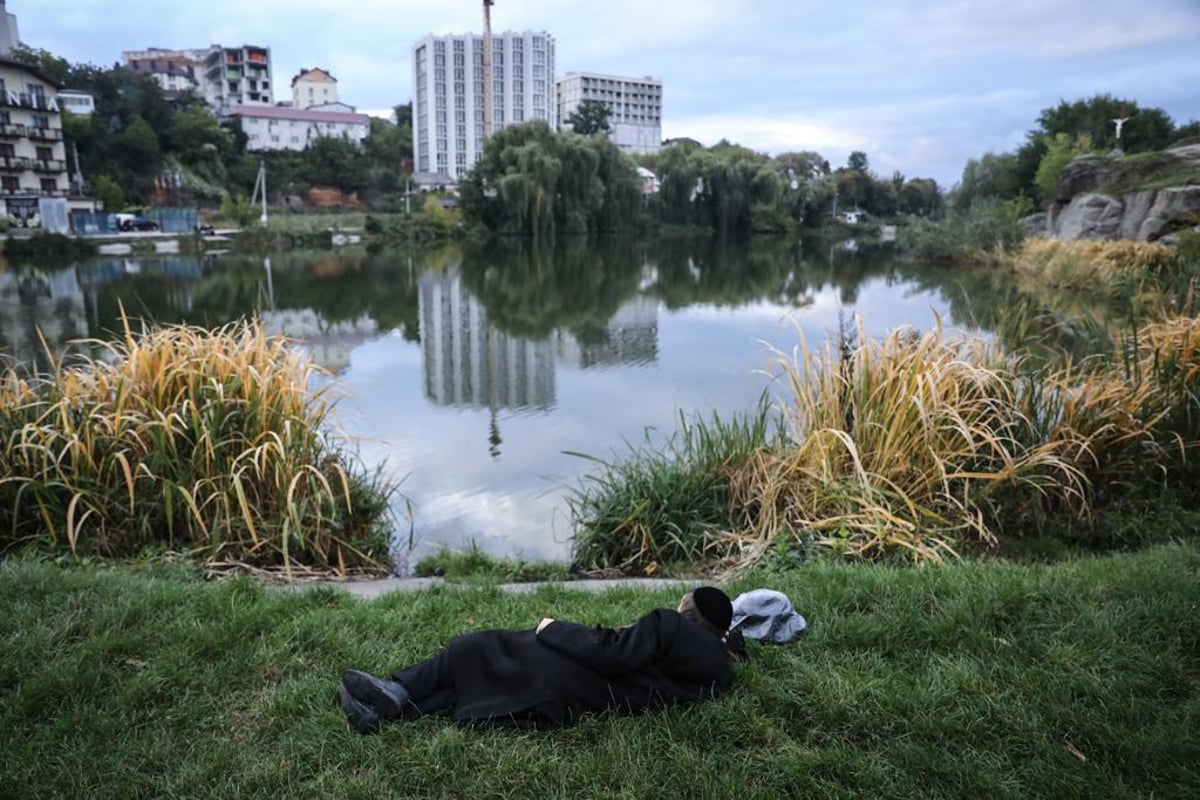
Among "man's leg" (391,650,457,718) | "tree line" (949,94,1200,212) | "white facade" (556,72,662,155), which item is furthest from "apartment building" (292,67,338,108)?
"man's leg" (391,650,457,718)

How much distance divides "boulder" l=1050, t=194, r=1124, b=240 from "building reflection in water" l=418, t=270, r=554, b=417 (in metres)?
13.3

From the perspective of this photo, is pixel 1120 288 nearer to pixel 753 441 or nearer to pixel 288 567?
pixel 753 441

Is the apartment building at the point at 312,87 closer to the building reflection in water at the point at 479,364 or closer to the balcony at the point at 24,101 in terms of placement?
the balcony at the point at 24,101

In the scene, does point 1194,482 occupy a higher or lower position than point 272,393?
lower

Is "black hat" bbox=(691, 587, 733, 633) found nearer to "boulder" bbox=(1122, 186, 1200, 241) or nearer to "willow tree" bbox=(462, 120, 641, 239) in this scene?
"boulder" bbox=(1122, 186, 1200, 241)

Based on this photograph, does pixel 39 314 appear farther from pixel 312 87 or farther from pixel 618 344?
pixel 312 87

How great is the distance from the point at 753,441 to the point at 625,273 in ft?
57.7

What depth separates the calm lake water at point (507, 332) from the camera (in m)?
5.57

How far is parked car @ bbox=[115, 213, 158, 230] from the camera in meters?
36.9

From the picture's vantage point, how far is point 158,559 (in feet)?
11.0

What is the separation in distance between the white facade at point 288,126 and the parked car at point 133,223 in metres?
22.3

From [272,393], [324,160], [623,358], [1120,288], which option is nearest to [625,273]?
[623,358]

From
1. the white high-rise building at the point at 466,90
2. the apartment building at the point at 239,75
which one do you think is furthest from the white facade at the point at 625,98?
the apartment building at the point at 239,75

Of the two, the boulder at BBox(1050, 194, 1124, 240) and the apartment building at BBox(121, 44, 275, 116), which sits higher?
the apartment building at BBox(121, 44, 275, 116)
